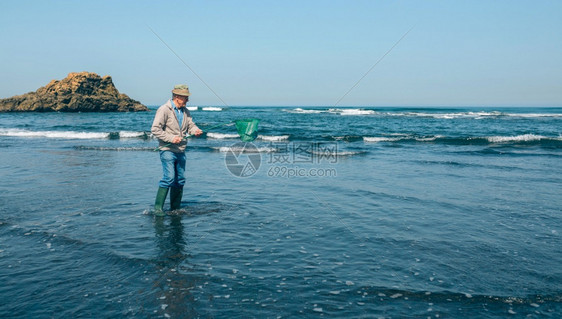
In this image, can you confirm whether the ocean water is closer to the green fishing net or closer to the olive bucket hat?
the green fishing net

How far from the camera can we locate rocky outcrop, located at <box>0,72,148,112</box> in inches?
2403

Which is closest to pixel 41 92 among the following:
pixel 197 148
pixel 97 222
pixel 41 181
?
pixel 197 148

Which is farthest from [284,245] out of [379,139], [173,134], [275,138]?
[275,138]

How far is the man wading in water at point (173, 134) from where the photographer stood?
6488mm

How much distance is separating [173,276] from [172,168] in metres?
2.81

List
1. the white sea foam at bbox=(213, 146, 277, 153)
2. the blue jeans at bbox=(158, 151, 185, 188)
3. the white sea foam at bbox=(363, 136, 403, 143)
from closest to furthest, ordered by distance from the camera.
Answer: the blue jeans at bbox=(158, 151, 185, 188) < the white sea foam at bbox=(213, 146, 277, 153) < the white sea foam at bbox=(363, 136, 403, 143)

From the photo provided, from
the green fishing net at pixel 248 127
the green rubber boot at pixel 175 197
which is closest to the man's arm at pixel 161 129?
the green rubber boot at pixel 175 197

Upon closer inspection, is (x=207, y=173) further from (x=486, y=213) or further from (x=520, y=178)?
(x=520, y=178)

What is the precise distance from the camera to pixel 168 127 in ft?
21.7

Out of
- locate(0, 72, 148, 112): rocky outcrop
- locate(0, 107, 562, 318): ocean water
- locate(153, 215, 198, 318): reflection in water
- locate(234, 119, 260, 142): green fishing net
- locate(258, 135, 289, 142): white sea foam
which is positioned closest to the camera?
locate(153, 215, 198, 318): reflection in water

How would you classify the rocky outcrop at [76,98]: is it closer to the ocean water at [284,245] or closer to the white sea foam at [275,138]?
the white sea foam at [275,138]

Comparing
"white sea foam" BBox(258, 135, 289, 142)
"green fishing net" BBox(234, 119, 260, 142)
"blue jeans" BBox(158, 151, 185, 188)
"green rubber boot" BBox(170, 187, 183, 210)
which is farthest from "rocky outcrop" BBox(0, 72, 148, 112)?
"blue jeans" BBox(158, 151, 185, 188)

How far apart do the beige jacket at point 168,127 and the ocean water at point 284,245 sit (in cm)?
120

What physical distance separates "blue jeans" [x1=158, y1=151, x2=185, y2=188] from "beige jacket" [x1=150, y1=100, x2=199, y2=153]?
0.10 meters
